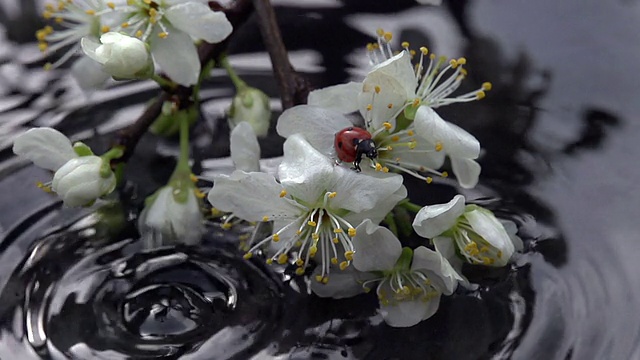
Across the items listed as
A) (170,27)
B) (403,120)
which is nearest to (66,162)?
(170,27)

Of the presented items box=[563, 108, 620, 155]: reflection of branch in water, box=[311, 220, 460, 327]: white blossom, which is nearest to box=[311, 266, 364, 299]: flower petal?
box=[311, 220, 460, 327]: white blossom

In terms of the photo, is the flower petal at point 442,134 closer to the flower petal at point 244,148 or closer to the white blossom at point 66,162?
the flower petal at point 244,148

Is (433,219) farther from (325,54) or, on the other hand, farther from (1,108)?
(1,108)

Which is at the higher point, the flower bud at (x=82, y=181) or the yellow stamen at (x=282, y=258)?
the flower bud at (x=82, y=181)

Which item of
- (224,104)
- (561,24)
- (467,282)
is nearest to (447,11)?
(561,24)

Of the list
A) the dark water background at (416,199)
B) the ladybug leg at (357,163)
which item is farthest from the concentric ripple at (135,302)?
the ladybug leg at (357,163)

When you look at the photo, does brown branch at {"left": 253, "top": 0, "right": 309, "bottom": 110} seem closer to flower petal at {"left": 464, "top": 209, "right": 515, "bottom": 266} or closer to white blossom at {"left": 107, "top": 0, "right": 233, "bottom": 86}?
white blossom at {"left": 107, "top": 0, "right": 233, "bottom": 86}

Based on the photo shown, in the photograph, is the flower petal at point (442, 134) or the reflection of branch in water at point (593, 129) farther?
the reflection of branch in water at point (593, 129)
